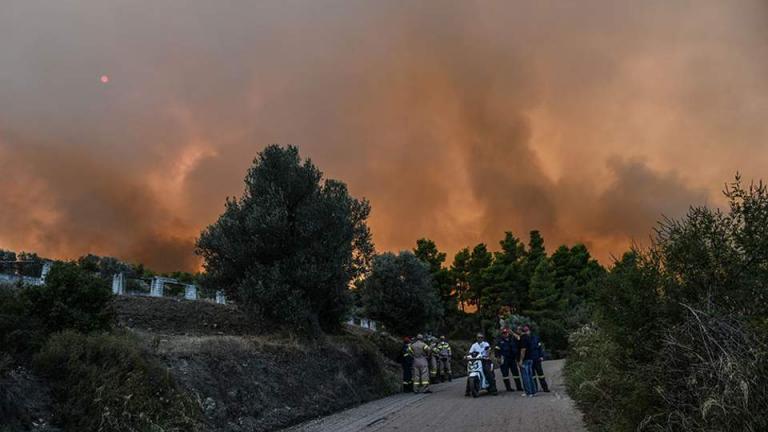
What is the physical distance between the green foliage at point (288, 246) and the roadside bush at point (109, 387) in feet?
26.9

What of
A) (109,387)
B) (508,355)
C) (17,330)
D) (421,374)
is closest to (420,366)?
(421,374)

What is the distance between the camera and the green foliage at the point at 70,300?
A: 10.1m

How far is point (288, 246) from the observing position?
61.9ft

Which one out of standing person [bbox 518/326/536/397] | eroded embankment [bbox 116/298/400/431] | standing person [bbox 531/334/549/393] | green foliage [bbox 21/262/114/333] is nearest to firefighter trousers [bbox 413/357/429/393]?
eroded embankment [bbox 116/298/400/431]

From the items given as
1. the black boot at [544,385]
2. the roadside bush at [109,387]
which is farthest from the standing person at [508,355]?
the roadside bush at [109,387]

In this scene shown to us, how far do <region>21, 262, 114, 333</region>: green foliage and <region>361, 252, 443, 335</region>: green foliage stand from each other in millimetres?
24668

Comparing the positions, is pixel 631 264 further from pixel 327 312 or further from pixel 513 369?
pixel 327 312

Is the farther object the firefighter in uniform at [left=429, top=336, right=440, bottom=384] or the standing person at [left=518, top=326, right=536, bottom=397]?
the firefighter in uniform at [left=429, top=336, right=440, bottom=384]

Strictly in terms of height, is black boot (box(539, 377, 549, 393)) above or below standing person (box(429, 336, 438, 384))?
below

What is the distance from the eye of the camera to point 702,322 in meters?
5.38

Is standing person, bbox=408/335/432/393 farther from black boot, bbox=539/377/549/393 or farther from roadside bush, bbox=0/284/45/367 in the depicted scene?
roadside bush, bbox=0/284/45/367

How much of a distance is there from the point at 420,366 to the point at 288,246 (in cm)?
638

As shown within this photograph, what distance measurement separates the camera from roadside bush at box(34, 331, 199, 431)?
7.82 m

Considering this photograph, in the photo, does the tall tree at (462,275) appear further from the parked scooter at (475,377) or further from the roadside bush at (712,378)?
the roadside bush at (712,378)
